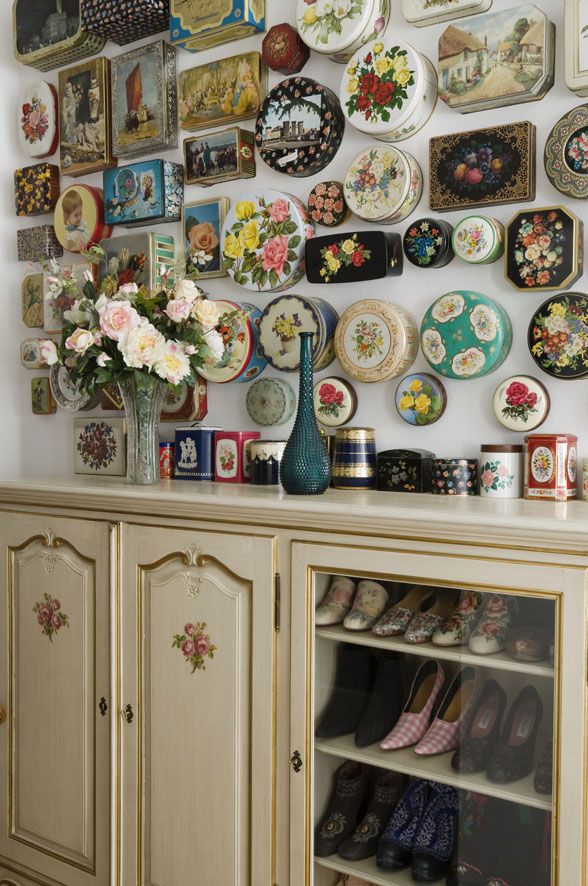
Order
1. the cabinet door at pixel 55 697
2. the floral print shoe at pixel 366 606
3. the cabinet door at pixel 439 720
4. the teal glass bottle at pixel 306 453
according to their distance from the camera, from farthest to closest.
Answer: the cabinet door at pixel 55 697
the teal glass bottle at pixel 306 453
the floral print shoe at pixel 366 606
the cabinet door at pixel 439 720

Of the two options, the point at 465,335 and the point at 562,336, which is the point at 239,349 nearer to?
the point at 465,335

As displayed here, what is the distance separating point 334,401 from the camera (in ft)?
7.70

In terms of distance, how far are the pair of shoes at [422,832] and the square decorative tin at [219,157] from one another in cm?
176

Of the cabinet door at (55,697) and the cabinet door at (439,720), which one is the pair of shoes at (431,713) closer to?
the cabinet door at (439,720)

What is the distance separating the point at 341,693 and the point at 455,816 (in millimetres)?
337

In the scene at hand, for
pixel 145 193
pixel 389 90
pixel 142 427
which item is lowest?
pixel 142 427

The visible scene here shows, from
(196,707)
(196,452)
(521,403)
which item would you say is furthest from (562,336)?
(196,707)

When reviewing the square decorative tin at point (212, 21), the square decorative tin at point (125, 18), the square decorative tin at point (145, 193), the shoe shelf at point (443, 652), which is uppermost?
the square decorative tin at point (125, 18)

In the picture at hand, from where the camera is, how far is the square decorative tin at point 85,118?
286 centimetres

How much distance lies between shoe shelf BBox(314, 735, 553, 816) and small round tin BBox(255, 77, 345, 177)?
154 cm

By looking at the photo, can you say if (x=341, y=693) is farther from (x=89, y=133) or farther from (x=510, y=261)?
(x=89, y=133)

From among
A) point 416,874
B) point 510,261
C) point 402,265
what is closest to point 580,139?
point 510,261

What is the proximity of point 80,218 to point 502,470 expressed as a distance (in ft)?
5.75

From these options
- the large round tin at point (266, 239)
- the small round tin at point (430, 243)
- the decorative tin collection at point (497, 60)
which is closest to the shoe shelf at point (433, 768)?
the small round tin at point (430, 243)
